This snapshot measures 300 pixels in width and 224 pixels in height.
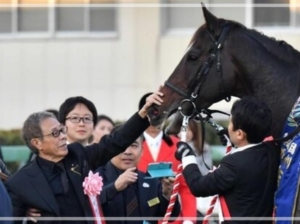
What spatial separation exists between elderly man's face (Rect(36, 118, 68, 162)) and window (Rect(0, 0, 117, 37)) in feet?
11.7

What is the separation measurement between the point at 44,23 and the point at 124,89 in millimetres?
919

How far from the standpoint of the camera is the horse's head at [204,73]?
5.20 metres

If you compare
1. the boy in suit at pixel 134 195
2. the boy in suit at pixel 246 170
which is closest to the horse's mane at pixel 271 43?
the boy in suit at pixel 246 170

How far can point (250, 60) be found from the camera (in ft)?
16.9

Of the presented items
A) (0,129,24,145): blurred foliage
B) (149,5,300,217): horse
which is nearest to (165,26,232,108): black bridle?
(149,5,300,217): horse

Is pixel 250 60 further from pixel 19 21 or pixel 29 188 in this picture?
pixel 19 21

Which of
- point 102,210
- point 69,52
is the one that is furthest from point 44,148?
point 69,52

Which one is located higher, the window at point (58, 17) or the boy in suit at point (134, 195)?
the window at point (58, 17)

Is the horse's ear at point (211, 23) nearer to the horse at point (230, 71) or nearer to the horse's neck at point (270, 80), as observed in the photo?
the horse at point (230, 71)

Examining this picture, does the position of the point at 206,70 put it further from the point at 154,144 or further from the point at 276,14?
the point at 276,14

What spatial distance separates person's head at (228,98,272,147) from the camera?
4770 millimetres

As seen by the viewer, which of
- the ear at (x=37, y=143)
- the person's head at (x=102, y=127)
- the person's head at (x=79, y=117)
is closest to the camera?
the ear at (x=37, y=143)

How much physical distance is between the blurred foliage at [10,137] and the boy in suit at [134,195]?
3124mm

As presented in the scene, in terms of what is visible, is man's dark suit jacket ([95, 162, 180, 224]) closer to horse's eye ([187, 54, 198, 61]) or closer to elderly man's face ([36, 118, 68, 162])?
elderly man's face ([36, 118, 68, 162])
